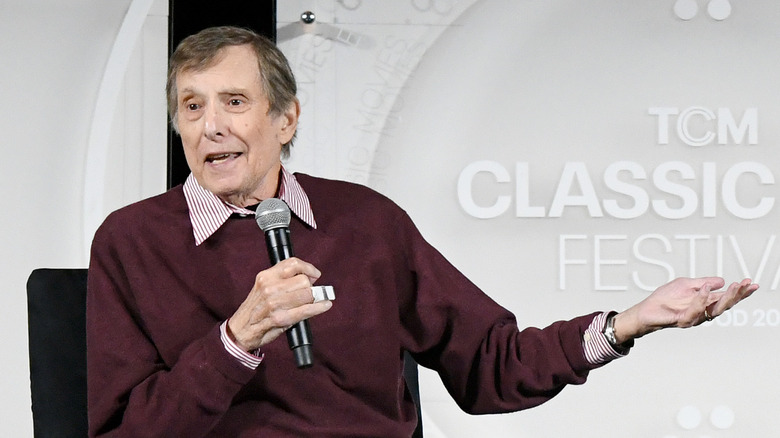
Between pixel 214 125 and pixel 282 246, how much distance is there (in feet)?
1.16

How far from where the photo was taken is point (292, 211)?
1.66 m

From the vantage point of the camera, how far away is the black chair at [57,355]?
5.26 feet

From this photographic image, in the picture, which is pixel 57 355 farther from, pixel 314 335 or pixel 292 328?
pixel 292 328

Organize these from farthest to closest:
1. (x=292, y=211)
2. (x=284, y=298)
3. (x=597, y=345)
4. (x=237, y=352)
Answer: (x=292, y=211) < (x=597, y=345) < (x=237, y=352) < (x=284, y=298)

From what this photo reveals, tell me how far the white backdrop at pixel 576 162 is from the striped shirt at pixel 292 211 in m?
1.15

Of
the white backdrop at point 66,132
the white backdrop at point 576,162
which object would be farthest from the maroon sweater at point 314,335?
the white backdrop at point 66,132

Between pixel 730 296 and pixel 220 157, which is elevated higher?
pixel 220 157

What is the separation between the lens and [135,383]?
1441 millimetres

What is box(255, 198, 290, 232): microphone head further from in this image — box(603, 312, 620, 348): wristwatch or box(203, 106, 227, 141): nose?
box(603, 312, 620, 348): wristwatch

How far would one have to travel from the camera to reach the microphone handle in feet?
4.02

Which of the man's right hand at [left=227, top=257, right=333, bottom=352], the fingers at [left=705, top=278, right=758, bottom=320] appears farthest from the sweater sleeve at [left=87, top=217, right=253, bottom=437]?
the fingers at [left=705, top=278, right=758, bottom=320]

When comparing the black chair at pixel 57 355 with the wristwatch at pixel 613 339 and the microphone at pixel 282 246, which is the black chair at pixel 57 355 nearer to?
the microphone at pixel 282 246

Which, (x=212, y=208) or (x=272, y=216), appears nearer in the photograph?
(x=272, y=216)

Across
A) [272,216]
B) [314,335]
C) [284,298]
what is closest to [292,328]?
[284,298]
